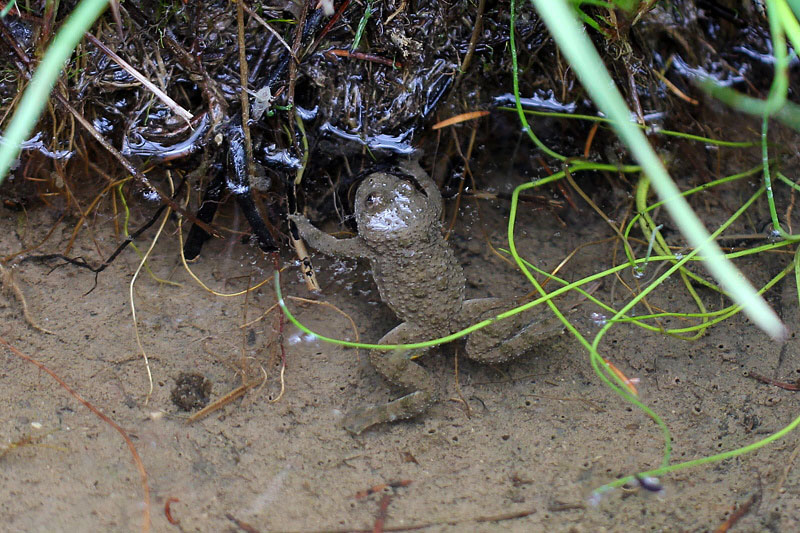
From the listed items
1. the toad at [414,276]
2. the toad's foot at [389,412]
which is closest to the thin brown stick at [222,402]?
the toad's foot at [389,412]

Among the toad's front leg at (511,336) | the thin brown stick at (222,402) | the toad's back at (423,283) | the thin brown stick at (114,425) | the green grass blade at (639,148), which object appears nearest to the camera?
the green grass blade at (639,148)

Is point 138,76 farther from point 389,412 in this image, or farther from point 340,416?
point 389,412

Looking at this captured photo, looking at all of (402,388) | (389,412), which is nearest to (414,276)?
(402,388)

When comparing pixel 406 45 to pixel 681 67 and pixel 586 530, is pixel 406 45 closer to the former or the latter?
pixel 681 67

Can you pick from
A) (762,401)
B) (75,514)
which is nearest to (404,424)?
(75,514)

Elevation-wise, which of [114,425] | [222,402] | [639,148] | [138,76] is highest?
[639,148]

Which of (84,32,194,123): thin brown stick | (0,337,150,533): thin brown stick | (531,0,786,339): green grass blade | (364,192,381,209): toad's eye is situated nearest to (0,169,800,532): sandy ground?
(0,337,150,533): thin brown stick

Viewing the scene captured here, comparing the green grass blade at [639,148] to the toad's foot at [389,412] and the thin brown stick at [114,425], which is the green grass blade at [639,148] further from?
the thin brown stick at [114,425]
